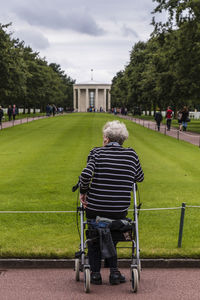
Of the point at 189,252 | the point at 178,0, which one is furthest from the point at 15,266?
the point at 178,0

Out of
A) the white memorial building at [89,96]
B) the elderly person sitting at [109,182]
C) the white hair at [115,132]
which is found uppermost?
the white hair at [115,132]

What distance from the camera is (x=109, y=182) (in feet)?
16.5

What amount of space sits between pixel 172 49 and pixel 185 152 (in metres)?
15.7

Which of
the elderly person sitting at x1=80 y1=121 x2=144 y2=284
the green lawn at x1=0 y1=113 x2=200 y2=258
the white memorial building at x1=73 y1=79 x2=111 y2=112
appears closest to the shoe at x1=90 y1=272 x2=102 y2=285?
the elderly person sitting at x1=80 y1=121 x2=144 y2=284

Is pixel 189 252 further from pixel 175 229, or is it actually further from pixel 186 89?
pixel 186 89

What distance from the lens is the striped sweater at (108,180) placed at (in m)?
4.99

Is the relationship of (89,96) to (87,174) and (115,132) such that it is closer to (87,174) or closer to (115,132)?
(115,132)

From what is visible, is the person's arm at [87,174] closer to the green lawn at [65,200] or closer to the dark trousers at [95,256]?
the dark trousers at [95,256]

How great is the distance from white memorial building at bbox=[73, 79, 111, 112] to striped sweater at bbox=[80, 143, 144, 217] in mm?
163806

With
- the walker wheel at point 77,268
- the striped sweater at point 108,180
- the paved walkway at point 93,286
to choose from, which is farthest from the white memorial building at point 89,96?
the striped sweater at point 108,180

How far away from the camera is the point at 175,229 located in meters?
7.95

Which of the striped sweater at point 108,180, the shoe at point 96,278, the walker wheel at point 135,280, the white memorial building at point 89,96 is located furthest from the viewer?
the white memorial building at point 89,96

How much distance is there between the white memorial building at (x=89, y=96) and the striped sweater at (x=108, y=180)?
163806 millimetres

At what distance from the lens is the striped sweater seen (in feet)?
16.4
